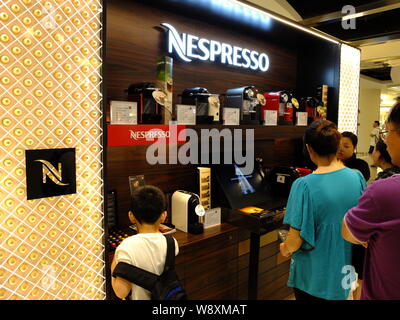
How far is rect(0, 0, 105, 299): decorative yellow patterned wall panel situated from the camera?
1376 mm

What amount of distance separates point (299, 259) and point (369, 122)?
13002 mm

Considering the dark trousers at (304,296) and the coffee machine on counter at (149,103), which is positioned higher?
the coffee machine on counter at (149,103)

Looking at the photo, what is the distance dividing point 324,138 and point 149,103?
1.06 m

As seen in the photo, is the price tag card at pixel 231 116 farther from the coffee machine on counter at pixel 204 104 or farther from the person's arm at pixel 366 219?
the person's arm at pixel 366 219

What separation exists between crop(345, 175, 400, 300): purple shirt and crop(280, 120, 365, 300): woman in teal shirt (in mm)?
446

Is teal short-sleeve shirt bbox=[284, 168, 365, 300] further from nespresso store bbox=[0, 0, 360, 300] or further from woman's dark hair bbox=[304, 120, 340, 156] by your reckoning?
nespresso store bbox=[0, 0, 360, 300]

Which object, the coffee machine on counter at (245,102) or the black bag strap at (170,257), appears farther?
the coffee machine on counter at (245,102)

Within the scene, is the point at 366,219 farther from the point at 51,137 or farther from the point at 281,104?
the point at 281,104

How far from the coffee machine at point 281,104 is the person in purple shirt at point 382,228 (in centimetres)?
197

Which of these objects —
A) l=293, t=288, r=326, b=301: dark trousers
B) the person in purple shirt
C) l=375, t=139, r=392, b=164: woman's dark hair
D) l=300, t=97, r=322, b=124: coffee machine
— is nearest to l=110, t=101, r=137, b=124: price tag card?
the person in purple shirt

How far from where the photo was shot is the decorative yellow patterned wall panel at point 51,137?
4.51 ft

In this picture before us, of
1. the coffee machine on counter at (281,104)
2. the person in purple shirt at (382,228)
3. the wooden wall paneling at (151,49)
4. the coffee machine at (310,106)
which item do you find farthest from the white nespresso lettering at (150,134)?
the coffee machine at (310,106)

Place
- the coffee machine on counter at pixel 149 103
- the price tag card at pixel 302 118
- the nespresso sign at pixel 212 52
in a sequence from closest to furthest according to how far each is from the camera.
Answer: the coffee machine on counter at pixel 149 103, the nespresso sign at pixel 212 52, the price tag card at pixel 302 118
